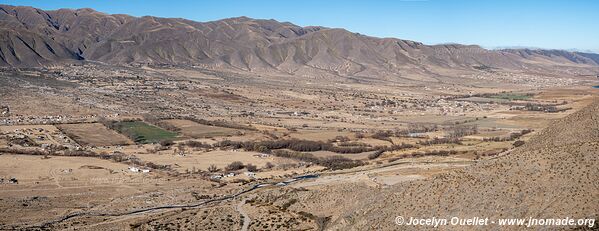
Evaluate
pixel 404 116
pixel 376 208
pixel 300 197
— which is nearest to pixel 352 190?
pixel 300 197

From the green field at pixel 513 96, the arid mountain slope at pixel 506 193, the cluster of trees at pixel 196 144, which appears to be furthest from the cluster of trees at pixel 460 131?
the green field at pixel 513 96

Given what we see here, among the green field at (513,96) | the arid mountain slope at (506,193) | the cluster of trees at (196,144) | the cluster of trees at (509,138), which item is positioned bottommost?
the cluster of trees at (196,144)

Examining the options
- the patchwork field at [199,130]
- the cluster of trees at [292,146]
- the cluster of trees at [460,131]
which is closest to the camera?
the cluster of trees at [292,146]

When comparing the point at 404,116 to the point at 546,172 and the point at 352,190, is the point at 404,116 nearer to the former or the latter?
the point at 352,190

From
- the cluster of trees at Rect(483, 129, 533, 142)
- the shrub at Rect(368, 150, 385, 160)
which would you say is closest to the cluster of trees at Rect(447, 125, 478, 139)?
the cluster of trees at Rect(483, 129, 533, 142)

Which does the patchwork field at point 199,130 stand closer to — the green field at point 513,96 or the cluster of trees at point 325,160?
the cluster of trees at point 325,160

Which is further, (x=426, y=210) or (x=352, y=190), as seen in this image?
(x=352, y=190)
